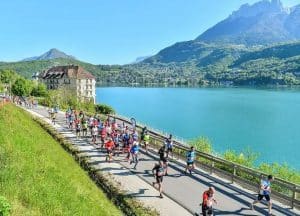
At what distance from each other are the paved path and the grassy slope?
1838 millimetres

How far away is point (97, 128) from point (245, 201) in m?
19.4

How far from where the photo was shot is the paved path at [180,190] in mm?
18027

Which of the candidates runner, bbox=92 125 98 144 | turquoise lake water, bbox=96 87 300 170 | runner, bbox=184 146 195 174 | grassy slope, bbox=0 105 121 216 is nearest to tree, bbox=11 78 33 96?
turquoise lake water, bbox=96 87 300 170

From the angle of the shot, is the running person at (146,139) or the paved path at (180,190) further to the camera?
the running person at (146,139)

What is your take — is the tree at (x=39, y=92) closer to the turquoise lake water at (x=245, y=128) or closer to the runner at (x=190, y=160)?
the turquoise lake water at (x=245, y=128)

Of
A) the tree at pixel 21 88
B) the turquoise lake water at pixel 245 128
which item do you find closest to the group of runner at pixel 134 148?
the turquoise lake water at pixel 245 128

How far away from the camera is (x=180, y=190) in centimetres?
2108

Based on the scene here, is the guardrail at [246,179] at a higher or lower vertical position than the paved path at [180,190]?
higher

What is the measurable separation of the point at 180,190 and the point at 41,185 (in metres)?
7.15

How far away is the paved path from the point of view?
18.0m

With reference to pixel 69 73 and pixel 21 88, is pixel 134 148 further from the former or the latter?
pixel 69 73

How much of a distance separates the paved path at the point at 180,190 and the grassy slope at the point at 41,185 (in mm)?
1838

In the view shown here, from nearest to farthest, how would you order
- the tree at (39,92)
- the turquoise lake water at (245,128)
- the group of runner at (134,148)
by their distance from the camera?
1. the group of runner at (134,148)
2. the turquoise lake water at (245,128)
3. the tree at (39,92)

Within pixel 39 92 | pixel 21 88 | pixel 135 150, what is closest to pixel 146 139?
pixel 135 150
